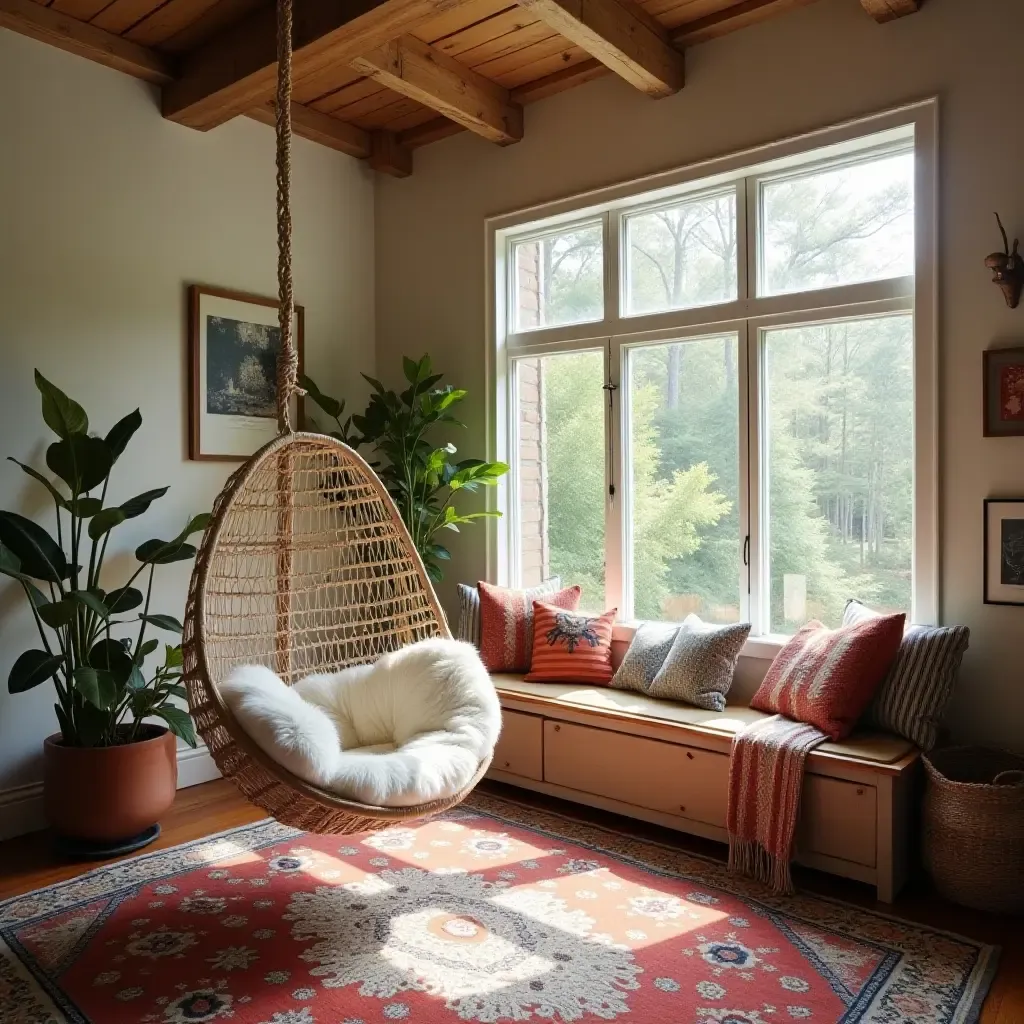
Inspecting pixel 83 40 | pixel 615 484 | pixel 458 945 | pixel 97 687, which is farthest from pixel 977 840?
pixel 83 40

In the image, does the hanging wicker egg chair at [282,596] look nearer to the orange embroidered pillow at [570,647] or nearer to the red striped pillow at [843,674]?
the orange embroidered pillow at [570,647]

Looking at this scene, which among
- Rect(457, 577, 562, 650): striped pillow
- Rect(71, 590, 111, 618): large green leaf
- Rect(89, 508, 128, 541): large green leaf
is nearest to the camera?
Rect(71, 590, 111, 618): large green leaf

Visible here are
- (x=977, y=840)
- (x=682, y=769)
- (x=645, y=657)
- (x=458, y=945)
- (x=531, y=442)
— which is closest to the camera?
(x=458, y=945)

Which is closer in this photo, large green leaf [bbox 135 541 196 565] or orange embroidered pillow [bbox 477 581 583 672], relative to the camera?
large green leaf [bbox 135 541 196 565]

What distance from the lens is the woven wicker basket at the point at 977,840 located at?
2.54m

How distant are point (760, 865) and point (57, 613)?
239 centimetres

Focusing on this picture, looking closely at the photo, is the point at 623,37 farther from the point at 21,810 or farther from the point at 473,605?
the point at 21,810

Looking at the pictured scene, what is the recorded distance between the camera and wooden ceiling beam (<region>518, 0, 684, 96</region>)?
3004 millimetres

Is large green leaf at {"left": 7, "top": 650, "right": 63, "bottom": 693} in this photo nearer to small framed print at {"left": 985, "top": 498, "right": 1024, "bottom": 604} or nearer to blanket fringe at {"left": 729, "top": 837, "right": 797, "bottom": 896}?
blanket fringe at {"left": 729, "top": 837, "right": 797, "bottom": 896}

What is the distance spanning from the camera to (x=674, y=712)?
3.22 metres

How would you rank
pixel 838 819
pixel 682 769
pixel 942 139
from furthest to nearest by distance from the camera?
pixel 682 769 → pixel 942 139 → pixel 838 819

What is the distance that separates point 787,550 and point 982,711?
86 centimetres

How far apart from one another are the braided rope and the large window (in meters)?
1.57

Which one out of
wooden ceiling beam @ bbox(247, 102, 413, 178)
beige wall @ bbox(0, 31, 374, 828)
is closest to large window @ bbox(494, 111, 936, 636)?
wooden ceiling beam @ bbox(247, 102, 413, 178)
